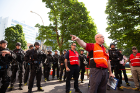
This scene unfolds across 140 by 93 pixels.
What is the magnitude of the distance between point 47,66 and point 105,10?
8103 millimetres

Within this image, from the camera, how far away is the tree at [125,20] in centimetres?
1012

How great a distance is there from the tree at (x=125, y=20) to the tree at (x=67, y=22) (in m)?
6.76

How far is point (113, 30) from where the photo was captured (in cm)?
1092

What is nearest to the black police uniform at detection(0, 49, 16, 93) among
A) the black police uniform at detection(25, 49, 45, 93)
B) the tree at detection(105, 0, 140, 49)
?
the black police uniform at detection(25, 49, 45, 93)

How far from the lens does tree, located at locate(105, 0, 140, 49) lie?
399 inches

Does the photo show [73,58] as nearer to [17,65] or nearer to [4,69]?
[4,69]

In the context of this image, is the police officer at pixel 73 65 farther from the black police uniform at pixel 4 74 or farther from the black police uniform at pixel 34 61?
the black police uniform at pixel 4 74

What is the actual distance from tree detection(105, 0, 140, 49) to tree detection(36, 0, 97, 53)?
6.76 meters

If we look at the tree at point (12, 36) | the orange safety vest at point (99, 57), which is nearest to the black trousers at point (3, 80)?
the orange safety vest at point (99, 57)

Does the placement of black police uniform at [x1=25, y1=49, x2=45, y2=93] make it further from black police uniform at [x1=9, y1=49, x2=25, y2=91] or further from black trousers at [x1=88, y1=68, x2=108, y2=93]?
black trousers at [x1=88, y1=68, x2=108, y2=93]

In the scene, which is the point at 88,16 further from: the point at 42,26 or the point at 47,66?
the point at 47,66

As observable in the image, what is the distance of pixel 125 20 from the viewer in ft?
34.1

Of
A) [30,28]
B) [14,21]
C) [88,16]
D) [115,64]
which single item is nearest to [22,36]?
[88,16]

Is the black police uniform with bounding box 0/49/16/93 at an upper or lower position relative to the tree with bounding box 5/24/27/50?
lower
